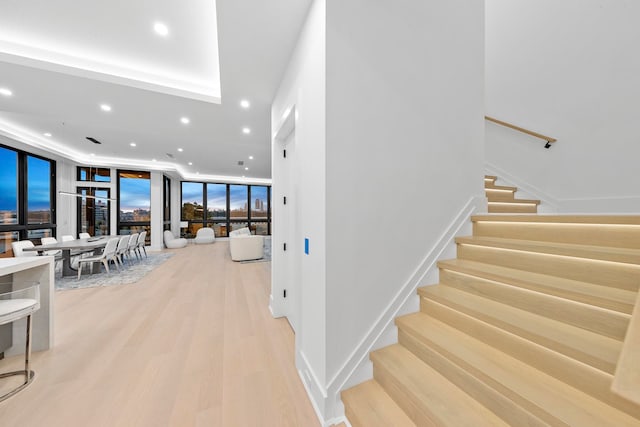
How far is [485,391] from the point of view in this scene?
1.12m

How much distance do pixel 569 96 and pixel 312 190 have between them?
3945 mm

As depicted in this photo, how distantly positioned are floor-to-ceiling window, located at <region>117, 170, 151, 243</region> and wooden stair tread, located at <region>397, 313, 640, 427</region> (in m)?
10.0

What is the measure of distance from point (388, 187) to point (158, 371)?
247cm

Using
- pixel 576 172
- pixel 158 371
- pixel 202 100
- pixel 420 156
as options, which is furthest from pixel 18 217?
pixel 576 172

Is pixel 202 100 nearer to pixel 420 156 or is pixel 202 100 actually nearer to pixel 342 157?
pixel 342 157

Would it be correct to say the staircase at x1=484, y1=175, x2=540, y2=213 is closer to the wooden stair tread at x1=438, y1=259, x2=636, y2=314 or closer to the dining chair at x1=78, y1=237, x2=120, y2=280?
the wooden stair tread at x1=438, y1=259, x2=636, y2=314

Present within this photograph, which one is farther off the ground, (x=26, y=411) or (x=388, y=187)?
(x=388, y=187)

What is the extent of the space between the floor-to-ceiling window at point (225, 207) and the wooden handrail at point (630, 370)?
11.6 metres

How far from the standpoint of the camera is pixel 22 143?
16.6ft

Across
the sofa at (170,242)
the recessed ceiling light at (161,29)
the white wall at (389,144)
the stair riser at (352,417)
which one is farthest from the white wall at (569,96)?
the sofa at (170,242)

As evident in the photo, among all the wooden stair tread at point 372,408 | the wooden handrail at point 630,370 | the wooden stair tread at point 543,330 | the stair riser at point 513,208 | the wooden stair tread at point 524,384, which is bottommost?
the wooden stair tread at point 372,408

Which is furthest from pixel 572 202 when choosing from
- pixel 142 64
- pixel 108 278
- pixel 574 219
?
pixel 108 278

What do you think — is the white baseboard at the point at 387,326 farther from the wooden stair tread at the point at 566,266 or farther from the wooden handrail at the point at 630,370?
the wooden handrail at the point at 630,370

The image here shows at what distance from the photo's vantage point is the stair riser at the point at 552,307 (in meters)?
1.07
